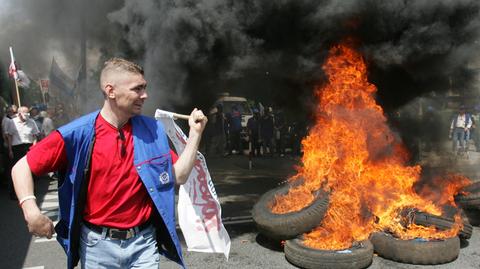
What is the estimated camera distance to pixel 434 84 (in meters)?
8.20

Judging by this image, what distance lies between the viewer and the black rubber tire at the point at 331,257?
4629 mm

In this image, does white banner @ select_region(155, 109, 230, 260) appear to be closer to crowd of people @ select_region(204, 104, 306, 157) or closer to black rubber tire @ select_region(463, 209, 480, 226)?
black rubber tire @ select_region(463, 209, 480, 226)

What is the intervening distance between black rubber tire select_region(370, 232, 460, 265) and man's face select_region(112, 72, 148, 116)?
366 centimetres

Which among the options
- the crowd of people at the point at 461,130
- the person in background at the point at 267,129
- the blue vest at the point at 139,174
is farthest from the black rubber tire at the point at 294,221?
the crowd of people at the point at 461,130

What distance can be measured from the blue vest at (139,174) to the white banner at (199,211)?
632 millimetres

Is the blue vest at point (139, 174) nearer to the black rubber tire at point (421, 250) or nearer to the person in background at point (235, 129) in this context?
the black rubber tire at point (421, 250)

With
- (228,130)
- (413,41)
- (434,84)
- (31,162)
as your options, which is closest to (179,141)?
(31,162)

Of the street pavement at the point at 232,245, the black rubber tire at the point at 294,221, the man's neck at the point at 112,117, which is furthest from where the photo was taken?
the black rubber tire at the point at 294,221

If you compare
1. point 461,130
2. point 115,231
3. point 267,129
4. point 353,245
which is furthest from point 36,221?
point 461,130

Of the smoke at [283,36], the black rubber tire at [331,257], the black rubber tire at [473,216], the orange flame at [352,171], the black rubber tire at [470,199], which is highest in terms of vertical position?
the smoke at [283,36]

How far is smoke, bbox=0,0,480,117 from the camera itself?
642 cm

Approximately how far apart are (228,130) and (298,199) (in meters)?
11.2

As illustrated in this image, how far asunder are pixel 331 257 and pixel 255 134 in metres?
11.2

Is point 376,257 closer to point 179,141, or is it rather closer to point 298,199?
point 298,199
